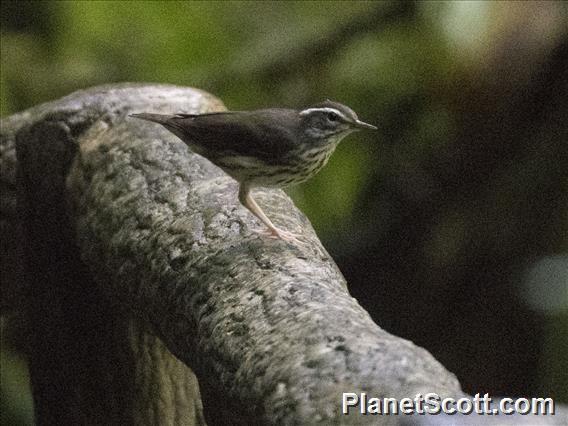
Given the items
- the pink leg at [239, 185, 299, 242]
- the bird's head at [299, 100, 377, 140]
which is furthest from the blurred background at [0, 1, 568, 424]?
the pink leg at [239, 185, 299, 242]

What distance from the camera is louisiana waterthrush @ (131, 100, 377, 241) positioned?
263 cm

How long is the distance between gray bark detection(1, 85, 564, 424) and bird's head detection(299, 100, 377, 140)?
0.75 ft

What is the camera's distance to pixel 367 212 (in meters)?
5.09

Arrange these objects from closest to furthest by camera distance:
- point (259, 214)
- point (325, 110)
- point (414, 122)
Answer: point (259, 214), point (325, 110), point (414, 122)

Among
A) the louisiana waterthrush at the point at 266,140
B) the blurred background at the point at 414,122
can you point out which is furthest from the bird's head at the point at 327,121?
the blurred background at the point at 414,122

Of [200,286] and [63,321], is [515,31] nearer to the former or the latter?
[63,321]

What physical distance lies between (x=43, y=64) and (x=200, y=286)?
3.16 metres

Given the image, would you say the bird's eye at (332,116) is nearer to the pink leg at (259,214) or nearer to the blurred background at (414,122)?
the pink leg at (259,214)

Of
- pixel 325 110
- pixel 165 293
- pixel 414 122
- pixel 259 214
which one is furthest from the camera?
pixel 414 122

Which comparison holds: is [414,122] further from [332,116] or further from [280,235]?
[280,235]

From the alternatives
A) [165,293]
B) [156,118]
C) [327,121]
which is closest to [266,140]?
[327,121]

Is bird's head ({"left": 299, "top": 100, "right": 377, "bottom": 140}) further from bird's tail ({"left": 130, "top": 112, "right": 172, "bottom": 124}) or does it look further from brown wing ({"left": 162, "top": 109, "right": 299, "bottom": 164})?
bird's tail ({"left": 130, "top": 112, "right": 172, "bottom": 124})

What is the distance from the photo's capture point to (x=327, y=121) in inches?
105

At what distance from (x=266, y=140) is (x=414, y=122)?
7.97 ft
